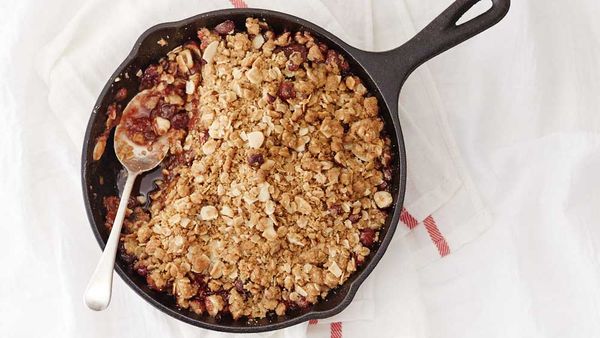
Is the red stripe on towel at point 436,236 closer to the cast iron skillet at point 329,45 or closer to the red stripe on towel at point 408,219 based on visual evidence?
the red stripe on towel at point 408,219

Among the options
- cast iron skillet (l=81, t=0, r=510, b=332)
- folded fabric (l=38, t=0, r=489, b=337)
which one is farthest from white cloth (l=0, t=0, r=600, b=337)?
cast iron skillet (l=81, t=0, r=510, b=332)

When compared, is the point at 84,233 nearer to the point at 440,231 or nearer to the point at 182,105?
the point at 182,105

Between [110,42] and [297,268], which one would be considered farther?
[110,42]

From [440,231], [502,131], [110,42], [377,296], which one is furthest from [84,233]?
[502,131]

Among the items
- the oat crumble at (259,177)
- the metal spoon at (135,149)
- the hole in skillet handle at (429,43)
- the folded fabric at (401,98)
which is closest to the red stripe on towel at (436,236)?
the folded fabric at (401,98)

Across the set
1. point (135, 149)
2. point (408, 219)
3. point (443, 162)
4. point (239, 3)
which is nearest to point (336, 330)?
point (408, 219)

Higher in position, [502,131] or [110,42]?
[110,42]
